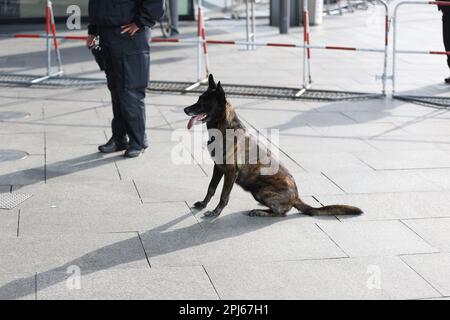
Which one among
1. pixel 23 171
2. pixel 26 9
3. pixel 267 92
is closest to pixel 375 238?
pixel 23 171

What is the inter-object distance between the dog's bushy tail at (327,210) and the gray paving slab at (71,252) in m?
1.36

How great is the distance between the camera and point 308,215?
6.66m

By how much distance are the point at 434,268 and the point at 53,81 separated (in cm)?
804

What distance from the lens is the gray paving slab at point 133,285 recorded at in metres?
5.05

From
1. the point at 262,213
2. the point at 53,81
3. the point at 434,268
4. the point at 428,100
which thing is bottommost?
the point at 434,268

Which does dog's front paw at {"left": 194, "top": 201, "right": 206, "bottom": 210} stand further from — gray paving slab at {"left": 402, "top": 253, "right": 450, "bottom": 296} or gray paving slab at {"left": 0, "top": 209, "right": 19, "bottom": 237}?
gray paving slab at {"left": 402, "top": 253, "right": 450, "bottom": 296}

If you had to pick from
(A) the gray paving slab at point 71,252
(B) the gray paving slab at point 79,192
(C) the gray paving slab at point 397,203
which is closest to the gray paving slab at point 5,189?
(B) the gray paving slab at point 79,192

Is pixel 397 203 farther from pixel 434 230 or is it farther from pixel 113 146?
pixel 113 146

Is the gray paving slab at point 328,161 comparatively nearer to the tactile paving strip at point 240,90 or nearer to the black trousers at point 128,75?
the black trousers at point 128,75

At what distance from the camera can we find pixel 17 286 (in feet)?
16.9

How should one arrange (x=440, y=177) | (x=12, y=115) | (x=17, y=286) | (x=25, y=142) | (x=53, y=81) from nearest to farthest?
(x=17, y=286) < (x=440, y=177) < (x=25, y=142) < (x=12, y=115) < (x=53, y=81)

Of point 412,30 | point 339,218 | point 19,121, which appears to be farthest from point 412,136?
point 412,30

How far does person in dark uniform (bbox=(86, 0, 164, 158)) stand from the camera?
7969 mm

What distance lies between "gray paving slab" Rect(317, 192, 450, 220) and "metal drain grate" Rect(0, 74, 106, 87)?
591 centimetres
